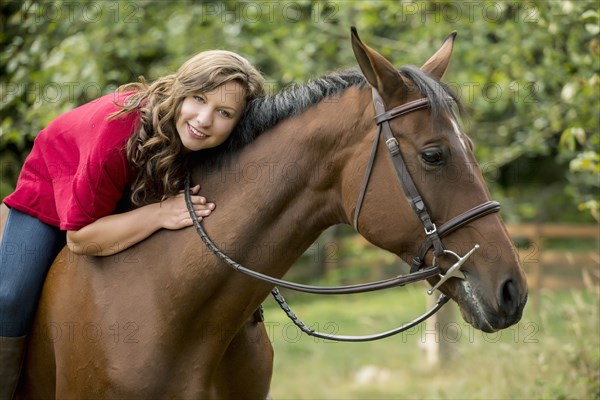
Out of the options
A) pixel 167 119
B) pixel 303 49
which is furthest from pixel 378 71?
pixel 303 49

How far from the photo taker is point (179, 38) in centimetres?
908

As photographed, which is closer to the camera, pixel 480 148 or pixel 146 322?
pixel 146 322

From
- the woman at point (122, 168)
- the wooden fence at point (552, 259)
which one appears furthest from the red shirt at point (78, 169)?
the wooden fence at point (552, 259)

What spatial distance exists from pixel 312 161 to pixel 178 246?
74 cm

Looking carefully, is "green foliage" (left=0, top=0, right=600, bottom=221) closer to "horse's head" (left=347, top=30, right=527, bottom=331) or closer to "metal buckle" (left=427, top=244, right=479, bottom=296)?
"horse's head" (left=347, top=30, right=527, bottom=331)

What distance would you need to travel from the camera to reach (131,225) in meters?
3.40

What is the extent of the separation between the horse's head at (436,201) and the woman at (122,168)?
28.2 inches

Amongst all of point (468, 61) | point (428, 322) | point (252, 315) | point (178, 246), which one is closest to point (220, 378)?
point (252, 315)

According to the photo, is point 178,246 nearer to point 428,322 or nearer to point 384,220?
point 384,220

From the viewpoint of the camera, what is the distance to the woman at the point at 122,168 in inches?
132

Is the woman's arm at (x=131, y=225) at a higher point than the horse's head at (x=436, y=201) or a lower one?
lower

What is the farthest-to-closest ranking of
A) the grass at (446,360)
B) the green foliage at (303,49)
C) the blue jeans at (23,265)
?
the green foliage at (303,49)
the grass at (446,360)
the blue jeans at (23,265)

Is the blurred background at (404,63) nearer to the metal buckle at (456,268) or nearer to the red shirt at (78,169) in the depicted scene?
the metal buckle at (456,268)

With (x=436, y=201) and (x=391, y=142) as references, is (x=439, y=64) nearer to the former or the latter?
(x=391, y=142)
